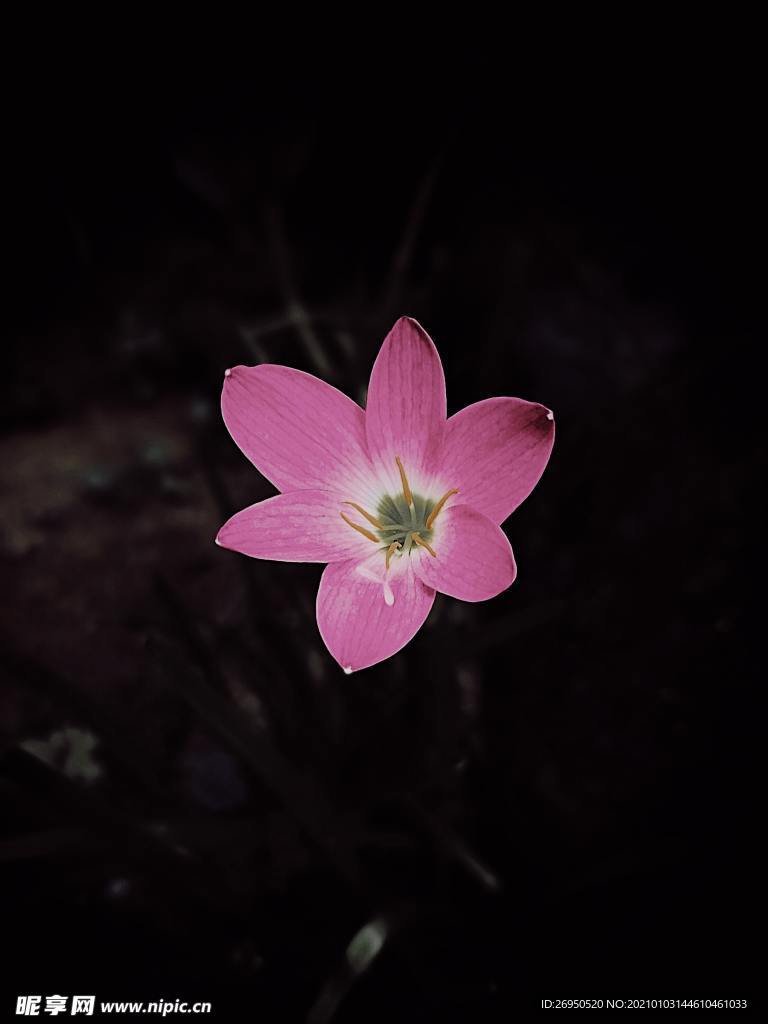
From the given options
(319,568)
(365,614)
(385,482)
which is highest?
(319,568)

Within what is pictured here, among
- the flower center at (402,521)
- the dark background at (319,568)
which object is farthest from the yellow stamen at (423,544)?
the dark background at (319,568)

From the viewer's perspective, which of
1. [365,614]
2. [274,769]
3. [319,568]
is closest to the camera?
[365,614]

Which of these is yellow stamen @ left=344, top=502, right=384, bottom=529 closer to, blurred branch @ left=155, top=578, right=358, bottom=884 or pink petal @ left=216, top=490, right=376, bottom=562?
pink petal @ left=216, top=490, right=376, bottom=562

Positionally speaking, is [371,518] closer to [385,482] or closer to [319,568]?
[385,482]

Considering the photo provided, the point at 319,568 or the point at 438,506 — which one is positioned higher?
the point at 319,568

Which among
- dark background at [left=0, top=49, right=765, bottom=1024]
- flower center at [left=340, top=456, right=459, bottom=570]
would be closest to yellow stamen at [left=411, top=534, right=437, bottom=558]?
flower center at [left=340, top=456, right=459, bottom=570]

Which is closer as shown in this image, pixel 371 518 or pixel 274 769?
pixel 371 518

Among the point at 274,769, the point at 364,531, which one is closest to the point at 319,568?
the point at 274,769

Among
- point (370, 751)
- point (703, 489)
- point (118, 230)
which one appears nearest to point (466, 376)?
point (703, 489)
